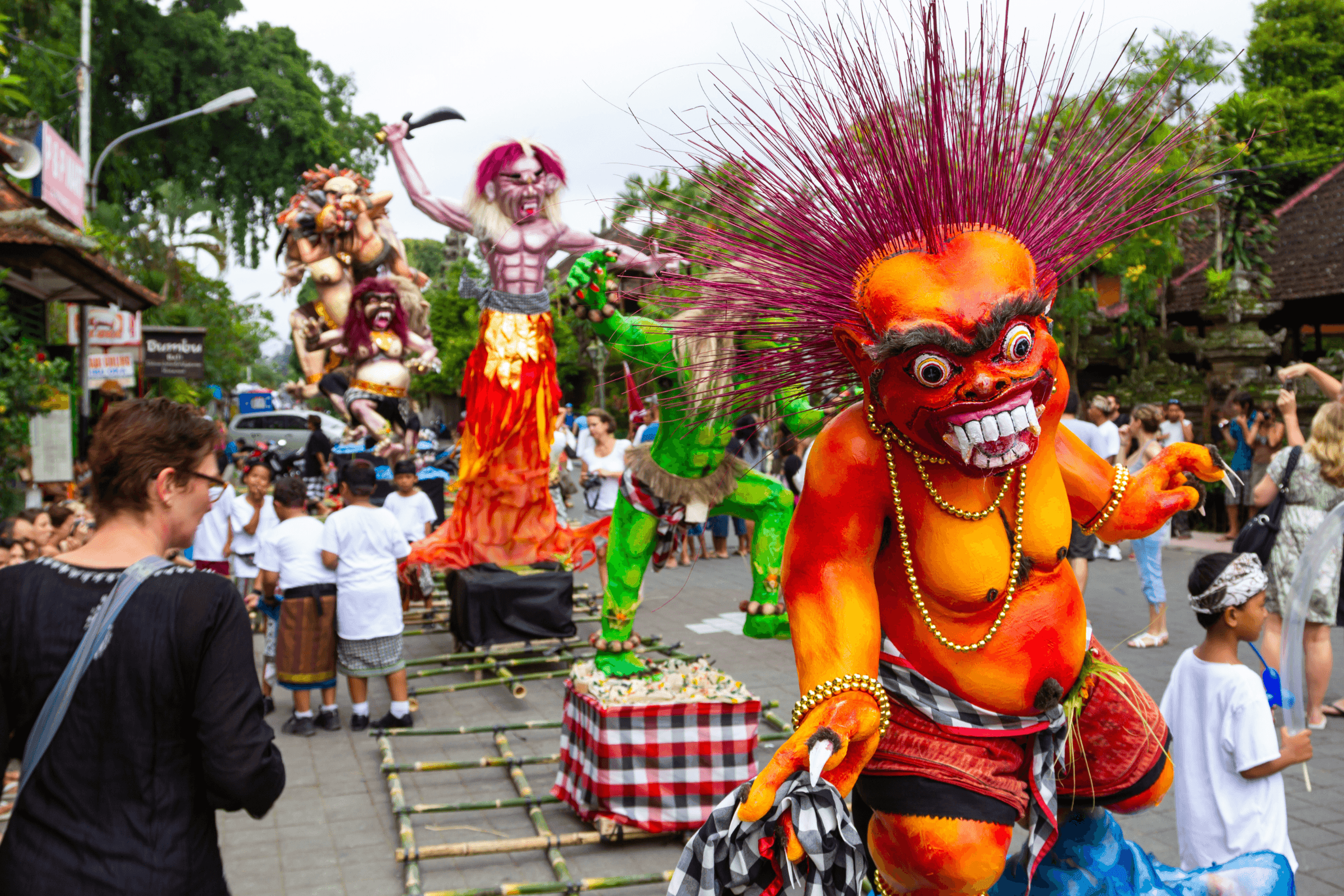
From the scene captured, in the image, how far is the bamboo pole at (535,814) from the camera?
367 cm

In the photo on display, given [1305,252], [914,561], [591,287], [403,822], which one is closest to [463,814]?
[403,822]

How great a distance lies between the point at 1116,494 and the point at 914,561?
0.67 metres

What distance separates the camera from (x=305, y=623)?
5.45 m

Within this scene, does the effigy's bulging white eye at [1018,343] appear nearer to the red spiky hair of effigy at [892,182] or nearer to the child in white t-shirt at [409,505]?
the red spiky hair of effigy at [892,182]

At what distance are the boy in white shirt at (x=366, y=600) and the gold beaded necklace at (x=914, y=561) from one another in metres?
3.83

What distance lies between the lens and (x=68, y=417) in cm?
1091

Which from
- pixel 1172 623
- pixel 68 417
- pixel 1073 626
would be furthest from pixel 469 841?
pixel 68 417

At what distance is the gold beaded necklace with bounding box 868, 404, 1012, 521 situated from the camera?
232 cm

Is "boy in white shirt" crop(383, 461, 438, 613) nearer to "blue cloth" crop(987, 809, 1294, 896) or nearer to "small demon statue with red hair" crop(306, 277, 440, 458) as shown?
"small demon statue with red hair" crop(306, 277, 440, 458)

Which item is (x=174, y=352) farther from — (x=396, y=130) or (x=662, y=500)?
(x=662, y=500)

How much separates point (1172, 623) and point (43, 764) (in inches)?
302

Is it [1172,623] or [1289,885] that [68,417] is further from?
[1289,885]

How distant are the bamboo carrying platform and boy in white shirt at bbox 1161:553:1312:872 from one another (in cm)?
177

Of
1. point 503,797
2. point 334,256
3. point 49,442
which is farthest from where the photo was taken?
point 49,442
